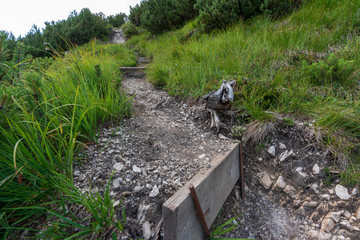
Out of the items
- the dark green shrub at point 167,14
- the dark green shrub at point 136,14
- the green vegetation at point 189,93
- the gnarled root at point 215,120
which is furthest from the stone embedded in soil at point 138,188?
the dark green shrub at point 136,14

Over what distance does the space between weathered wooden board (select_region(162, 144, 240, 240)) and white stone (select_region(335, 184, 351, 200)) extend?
976mm

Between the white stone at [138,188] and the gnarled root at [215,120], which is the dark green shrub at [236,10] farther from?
the white stone at [138,188]

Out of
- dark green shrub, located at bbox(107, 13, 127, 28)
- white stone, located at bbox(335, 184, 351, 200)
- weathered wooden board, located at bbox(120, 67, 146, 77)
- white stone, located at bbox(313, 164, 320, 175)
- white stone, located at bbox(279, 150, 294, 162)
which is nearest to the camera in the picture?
→ white stone, located at bbox(335, 184, 351, 200)

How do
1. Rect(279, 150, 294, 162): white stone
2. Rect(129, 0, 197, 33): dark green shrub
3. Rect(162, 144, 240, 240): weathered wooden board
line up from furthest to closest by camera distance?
Rect(129, 0, 197, 33): dark green shrub < Rect(279, 150, 294, 162): white stone < Rect(162, 144, 240, 240): weathered wooden board

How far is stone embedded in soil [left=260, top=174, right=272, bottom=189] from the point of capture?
215cm

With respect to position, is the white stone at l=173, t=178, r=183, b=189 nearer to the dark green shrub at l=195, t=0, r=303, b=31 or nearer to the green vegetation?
the green vegetation

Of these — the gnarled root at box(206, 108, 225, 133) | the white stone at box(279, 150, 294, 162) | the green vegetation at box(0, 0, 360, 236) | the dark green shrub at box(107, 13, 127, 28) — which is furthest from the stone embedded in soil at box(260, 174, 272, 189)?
the dark green shrub at box(107, 13, 127, 28)

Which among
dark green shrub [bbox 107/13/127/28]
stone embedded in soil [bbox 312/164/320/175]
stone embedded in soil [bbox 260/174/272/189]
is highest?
dark green shrub [bbox 107/13/127/28]

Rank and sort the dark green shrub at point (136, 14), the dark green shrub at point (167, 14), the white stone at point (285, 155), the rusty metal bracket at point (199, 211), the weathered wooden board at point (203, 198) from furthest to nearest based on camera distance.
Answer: the dark green shrub at point (136, 14), the dark green shrub at point (167, 14), the white stone at point (285, 155), the rusty metal bracket at point (199, 211), the weathered wooden board at point (203, 198)

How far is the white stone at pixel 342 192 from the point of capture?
5.73 feet

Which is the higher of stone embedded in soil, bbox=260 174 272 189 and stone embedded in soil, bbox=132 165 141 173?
stone embedded in soil, bbox=132 165 141 173

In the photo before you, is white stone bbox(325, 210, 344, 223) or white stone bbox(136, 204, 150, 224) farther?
white stone bbox(325, 210, 344, 223)

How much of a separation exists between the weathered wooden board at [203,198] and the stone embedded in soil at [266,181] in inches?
11.8

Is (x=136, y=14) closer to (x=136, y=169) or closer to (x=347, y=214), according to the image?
(x=136, y=169)
